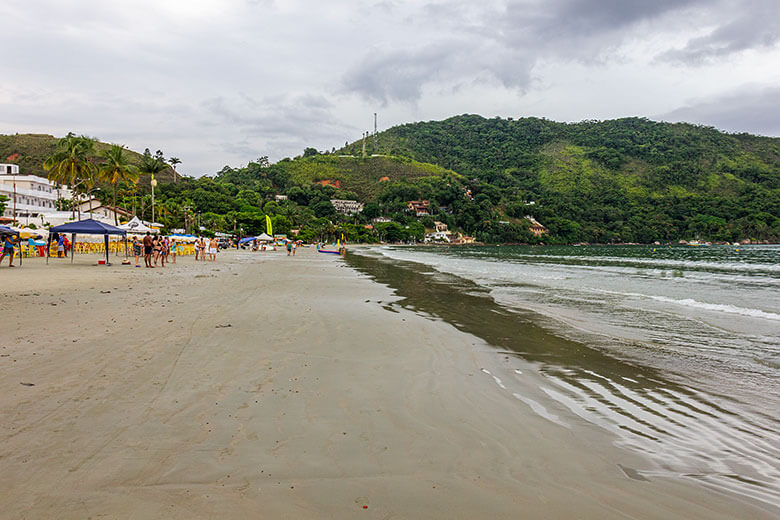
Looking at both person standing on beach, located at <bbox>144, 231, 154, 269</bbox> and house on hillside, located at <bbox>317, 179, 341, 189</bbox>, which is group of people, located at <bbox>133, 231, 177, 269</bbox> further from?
house on hillside, located at <bbox>317, 179, 341, 189</bbox>

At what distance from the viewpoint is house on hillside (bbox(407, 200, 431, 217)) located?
507 feet

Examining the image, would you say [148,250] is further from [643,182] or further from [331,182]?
[643,182]

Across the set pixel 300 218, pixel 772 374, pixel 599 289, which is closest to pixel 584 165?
pixel 300 218

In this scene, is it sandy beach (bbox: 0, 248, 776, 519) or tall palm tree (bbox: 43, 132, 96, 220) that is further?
tall palm tree (bbox: 43, 132, 96, 220)

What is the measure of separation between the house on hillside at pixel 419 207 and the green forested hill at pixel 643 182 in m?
24.2

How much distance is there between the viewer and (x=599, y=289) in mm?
17172

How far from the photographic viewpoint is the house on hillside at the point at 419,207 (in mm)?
154500

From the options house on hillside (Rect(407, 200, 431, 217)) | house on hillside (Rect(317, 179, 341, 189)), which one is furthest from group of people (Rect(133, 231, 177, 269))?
house on hillside (Rect(317, 179, 341, 189))

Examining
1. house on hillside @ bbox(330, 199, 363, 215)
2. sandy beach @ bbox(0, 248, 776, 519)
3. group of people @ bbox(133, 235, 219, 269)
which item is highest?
house on hillside @ bbox(330, 199, 363, 215)

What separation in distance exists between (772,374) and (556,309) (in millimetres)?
5767

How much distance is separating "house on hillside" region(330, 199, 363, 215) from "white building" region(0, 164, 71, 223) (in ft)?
275

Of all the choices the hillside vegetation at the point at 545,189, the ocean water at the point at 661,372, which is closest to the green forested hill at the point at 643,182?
the hillside vegetation at the point at 545,189

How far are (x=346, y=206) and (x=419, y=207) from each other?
86.7ft

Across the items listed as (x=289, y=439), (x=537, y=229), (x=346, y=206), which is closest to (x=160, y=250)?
(x=289, y=439)
